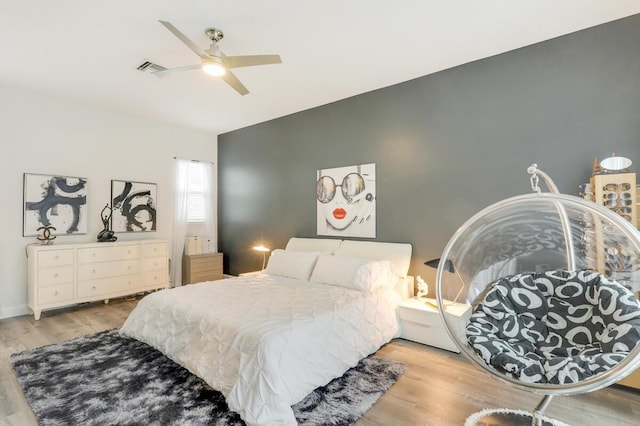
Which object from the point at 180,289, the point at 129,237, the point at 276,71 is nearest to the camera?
the point at 180,289

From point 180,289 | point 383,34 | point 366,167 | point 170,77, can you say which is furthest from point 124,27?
Answer: point 366,167

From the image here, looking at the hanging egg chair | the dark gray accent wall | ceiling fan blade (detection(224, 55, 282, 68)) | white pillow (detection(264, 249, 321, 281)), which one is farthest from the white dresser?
the hanging egg chair

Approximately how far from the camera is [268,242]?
4977mm

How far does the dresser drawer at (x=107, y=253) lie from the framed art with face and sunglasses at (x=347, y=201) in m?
2.64

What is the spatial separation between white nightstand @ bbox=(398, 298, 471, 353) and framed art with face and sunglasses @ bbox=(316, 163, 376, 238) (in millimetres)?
1012

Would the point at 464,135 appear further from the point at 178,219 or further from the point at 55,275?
the point at 55,275

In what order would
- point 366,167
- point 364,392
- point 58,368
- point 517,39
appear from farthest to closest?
1. point 366,167
2. point 517,39
3. point 58,368
4. point 364,392

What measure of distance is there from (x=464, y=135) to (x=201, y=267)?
4288mm

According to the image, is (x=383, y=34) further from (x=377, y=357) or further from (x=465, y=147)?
(x=377, y=357)

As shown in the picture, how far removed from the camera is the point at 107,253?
13.7 ft

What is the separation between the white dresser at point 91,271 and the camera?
3.68 m

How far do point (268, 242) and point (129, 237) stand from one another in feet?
6.85

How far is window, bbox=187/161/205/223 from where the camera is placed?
5.43 metres

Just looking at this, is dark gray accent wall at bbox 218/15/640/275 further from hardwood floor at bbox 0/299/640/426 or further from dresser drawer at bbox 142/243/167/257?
dresser drawer at bbox 142/243/167/257
